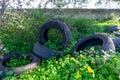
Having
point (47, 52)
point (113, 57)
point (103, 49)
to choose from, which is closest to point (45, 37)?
point (47, 52)

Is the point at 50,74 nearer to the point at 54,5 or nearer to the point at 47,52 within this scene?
the point at 47,52

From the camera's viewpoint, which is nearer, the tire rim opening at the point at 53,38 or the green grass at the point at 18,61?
the green grass at the point at 18,61

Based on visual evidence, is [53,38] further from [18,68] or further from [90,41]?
[18,68]

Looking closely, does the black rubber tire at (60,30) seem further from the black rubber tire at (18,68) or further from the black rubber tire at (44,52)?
the black rubber tire at (18,68)

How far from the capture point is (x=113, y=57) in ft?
14.1

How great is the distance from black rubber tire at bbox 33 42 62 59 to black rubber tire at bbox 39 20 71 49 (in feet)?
1.36

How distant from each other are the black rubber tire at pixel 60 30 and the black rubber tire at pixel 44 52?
16.4 inches

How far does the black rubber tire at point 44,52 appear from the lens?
5234mm

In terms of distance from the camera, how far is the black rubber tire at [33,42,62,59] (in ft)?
17.2

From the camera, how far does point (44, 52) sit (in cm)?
541

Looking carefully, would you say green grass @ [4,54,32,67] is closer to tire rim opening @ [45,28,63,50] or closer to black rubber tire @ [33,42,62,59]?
black rubber tire @ [33,42,62,59]

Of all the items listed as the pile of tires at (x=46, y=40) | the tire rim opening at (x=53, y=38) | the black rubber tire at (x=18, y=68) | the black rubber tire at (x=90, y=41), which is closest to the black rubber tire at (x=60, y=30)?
the pile of tires at (x=46, y=40)

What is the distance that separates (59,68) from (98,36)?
1.62 metres

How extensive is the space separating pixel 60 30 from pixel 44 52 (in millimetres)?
801
